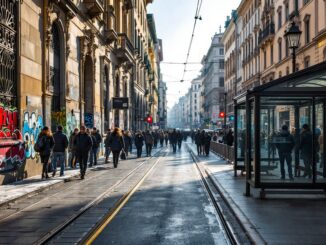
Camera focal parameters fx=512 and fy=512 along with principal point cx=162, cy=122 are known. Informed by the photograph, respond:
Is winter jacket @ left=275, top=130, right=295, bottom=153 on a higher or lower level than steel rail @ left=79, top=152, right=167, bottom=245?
higher

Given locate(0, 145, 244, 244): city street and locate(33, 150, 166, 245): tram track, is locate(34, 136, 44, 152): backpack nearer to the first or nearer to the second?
locate(0, 145, 244, 244): city street

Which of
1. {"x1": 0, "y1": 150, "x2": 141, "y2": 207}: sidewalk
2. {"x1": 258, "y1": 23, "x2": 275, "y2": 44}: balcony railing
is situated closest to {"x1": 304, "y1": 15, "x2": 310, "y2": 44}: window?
{"x1": 258, "y1": 23, "x2": 275, "y2": 44}: balcony railing

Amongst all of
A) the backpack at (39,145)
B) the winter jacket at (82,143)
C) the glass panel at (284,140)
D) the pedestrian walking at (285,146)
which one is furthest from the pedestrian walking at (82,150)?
the pedestrian walking at (285,146)

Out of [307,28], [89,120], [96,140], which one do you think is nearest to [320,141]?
[96,140]

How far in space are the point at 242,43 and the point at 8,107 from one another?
57.5 meters

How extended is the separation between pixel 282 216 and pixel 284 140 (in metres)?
3.06

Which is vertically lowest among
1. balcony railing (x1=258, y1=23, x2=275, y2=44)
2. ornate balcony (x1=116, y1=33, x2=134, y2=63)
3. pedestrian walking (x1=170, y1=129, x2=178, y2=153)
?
pedestrian walking (x1=170, y1=129, x2=178, y2=153)

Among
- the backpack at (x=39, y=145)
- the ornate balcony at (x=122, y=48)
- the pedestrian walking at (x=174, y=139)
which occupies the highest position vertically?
the ornate balcony at (x=122, y=48)

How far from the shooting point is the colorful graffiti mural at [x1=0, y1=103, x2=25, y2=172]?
44.9 ft

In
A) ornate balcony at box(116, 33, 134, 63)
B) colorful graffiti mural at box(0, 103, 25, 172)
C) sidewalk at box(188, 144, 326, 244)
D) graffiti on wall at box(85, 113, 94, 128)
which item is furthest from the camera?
ornate balcony at box(116, 33, 134, 63)

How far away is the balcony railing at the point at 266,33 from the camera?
157 ft

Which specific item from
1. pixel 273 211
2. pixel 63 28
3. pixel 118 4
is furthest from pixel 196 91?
pixel 273 211

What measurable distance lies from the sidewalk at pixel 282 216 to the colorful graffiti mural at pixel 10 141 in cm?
587

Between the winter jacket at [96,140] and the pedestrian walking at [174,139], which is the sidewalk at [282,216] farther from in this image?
the pedestrian walking at [174,139]
